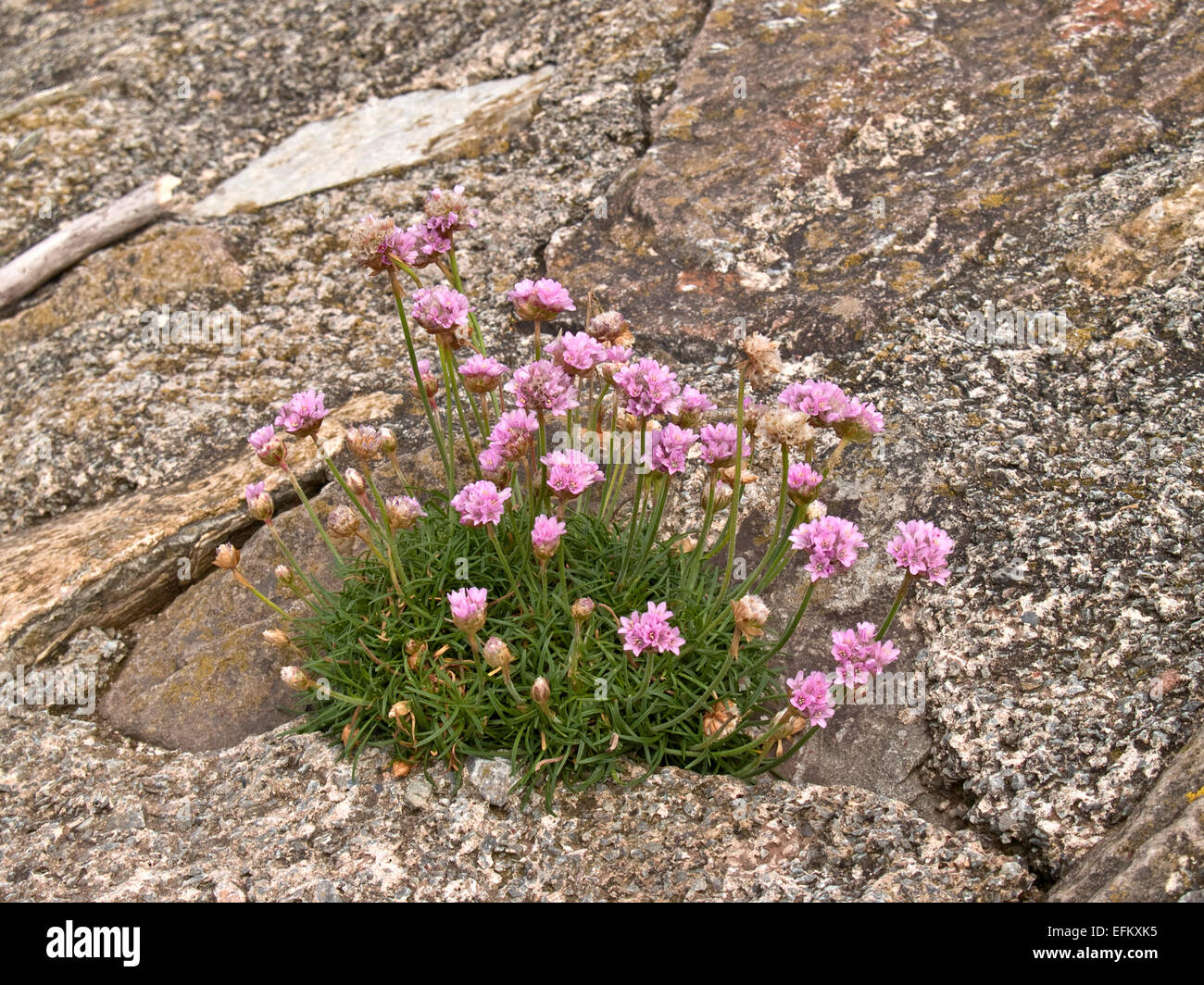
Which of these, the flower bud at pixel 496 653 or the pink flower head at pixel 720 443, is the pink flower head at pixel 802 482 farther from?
the flower bud at pixel 496 653

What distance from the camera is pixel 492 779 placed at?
9.20 ft

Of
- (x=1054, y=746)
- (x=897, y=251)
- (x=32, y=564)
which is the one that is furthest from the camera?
(x=897, y=251)

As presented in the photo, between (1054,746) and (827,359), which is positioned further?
(827,359)

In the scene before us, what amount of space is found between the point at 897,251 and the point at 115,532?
10.6 feet

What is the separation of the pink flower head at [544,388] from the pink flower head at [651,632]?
0.60 m

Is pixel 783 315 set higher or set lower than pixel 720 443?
lower

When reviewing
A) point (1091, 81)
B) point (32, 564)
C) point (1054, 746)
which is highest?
point (1091, 81)

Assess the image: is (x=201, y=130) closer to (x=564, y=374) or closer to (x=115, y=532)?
(x=115, y=532)

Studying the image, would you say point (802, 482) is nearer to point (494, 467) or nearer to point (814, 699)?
point (814, 699)

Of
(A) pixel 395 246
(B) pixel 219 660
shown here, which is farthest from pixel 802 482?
(B) pixel 219 660

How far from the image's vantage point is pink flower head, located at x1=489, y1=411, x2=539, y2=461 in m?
2.71

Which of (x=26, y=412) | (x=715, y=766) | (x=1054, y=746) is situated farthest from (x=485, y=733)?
(x=26, y=412)

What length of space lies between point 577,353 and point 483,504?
50cm

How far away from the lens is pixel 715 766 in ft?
9.43
